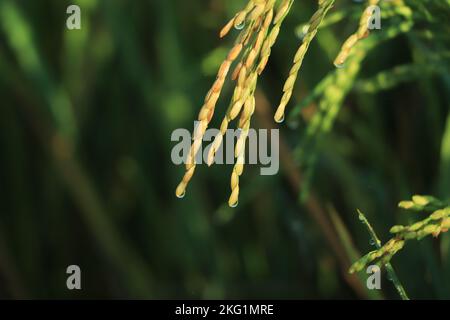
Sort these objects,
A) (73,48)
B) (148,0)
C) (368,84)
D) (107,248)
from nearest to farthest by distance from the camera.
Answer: (368,84) → (107,248) → (73,48) → (148,0)

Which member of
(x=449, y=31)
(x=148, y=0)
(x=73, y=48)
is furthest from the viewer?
(x=148, y=0)

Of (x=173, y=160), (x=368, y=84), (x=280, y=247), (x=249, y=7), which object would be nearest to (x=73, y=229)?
(x=173, y=160)

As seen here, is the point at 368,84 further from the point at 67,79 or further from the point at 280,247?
the point at 67,79

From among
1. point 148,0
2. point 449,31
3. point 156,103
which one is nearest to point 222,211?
point 156,103

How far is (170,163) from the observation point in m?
1.57

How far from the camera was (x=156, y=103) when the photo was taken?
155cm

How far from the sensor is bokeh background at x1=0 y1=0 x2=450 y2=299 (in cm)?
138

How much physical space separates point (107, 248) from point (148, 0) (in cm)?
56

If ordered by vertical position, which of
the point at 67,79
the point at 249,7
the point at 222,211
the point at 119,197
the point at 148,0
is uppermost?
the point at 148,0

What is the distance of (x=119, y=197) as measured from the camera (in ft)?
5.50

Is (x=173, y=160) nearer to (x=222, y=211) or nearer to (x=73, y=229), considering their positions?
(x=222, y=211)

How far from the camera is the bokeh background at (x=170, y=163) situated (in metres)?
1.38

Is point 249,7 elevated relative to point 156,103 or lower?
lower
